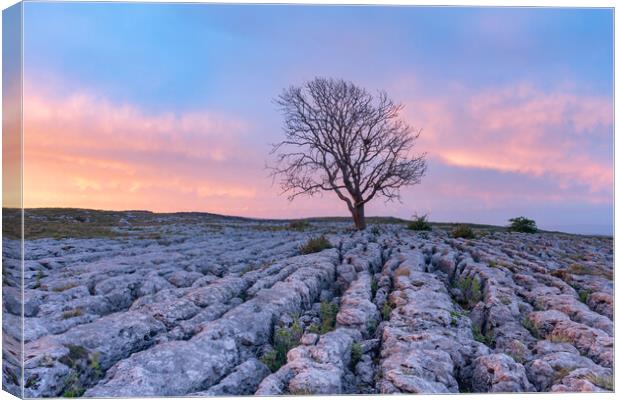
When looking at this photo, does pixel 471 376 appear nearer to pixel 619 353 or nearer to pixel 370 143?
pixel 619 353

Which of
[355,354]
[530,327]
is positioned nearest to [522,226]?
[530,327]

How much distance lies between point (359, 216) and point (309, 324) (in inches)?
646

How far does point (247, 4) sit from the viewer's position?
40.3ft

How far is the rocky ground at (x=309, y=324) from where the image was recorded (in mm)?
8586

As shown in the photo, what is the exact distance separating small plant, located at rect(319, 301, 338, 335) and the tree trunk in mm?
14717

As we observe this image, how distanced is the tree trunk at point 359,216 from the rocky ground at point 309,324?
975 cm

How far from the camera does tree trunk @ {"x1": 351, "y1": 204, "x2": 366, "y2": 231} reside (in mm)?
27297

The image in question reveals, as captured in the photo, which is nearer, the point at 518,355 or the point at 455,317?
the point at 518,355

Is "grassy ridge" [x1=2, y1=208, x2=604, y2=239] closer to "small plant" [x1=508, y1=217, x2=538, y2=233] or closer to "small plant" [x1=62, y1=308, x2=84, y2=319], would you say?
"small plant" [x1=508, y1=217, x2=538, y2=233]

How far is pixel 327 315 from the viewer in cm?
1195

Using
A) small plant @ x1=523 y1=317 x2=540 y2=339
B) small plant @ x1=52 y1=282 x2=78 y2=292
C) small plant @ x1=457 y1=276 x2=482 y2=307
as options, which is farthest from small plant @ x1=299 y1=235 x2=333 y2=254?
small plant @ x1=523 y1=317 x2=540 y2=339

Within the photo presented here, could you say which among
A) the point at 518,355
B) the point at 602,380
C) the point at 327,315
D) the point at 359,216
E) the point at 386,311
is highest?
the point at 359,216

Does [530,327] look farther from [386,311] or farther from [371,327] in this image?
[371,327]

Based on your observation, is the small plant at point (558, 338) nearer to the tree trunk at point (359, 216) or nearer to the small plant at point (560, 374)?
the small plant at point (560, 374)
